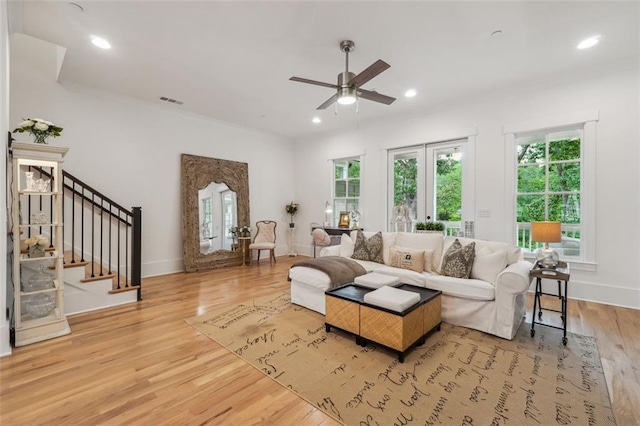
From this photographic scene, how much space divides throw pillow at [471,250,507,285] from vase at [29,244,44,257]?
4.61 meters

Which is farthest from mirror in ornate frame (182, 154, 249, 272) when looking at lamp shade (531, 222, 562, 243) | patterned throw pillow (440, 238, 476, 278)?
lamp shade (531, 222, 562, 243)

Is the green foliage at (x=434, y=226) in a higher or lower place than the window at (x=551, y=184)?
lower

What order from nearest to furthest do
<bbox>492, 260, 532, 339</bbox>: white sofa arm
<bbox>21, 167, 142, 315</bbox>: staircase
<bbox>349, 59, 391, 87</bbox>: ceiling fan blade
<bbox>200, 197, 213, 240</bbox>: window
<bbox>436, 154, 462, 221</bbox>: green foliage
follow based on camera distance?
<bbox>349, 59, 391, 87</bbox>: ceiling fan blade, <bbox>492, 260, 532, 339</bbox>: white sofa arm, <bbox>21, 167, 142, 315</bbox>: staircase, <bbox>436, 154, 462, 221</bbox>: green foliage, <bbox>200, 197, 213, 240</bbox>: window

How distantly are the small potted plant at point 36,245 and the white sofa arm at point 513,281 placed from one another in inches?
180

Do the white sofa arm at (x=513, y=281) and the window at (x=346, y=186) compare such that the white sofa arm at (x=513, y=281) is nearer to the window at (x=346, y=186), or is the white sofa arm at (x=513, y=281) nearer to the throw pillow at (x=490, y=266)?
the throw pillow at (x=490, y=266)

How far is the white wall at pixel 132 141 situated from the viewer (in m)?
3.98

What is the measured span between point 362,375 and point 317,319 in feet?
3.70

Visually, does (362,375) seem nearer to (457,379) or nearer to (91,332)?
(457,379)

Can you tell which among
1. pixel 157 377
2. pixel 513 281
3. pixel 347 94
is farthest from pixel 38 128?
pixel 513 281

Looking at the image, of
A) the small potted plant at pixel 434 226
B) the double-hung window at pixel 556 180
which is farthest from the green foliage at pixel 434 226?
the double-hung window at pixel 556 180

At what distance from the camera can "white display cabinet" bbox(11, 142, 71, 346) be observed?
104 inches

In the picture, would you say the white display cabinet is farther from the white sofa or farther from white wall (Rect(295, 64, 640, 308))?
white wall (Rect(295, 64, 640, 308))

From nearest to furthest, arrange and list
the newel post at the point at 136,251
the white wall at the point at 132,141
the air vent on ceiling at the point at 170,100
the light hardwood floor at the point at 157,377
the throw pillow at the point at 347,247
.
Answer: the light hardwood floor at the point at 157,377, the newel post at the point at 136,251, the white wall at the point at 132,141, the throw pillow at the point at 347,247, the air vent on ceiling at the point at 170,100

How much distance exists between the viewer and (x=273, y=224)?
676cm
